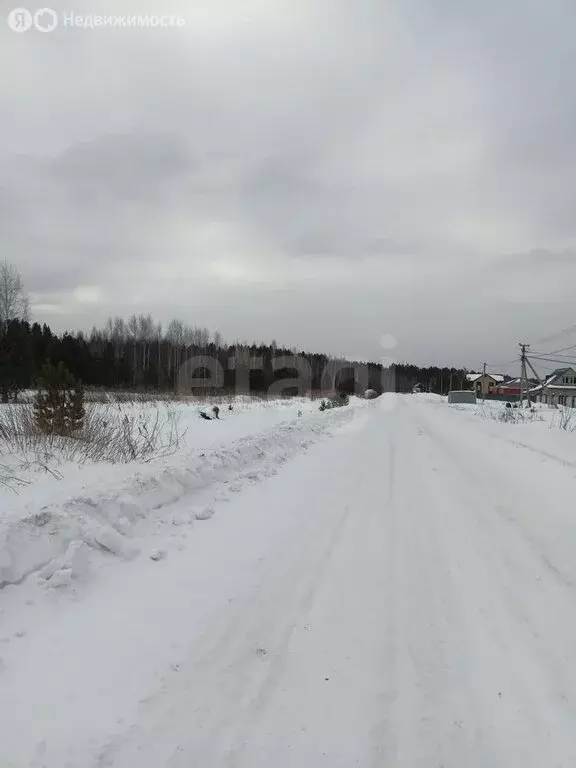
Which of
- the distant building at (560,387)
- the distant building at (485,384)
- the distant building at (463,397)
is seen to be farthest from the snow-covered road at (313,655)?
the distant building at (485,384)

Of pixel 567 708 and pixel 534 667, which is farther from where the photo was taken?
pixel 534 667

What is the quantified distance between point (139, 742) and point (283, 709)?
0.74m

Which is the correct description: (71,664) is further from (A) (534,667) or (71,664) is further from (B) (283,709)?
(A) (534,667)

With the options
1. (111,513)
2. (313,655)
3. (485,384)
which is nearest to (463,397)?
(485,384)

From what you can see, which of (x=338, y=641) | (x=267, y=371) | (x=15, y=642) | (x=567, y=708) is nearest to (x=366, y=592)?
(x=338, y=641)

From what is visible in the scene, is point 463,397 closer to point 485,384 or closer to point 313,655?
point 485,384

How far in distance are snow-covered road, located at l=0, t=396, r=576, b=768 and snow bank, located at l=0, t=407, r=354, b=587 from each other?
0.34m

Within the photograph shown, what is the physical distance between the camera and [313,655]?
2.98 metres

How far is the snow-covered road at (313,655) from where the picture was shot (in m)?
2.27

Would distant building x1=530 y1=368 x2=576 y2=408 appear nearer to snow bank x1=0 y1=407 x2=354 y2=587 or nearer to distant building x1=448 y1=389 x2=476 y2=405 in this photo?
distant building x1=448 y1=389 x2=476 y2=405

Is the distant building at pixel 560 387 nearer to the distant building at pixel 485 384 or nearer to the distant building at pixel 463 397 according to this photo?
the distant building at pixel 463 397

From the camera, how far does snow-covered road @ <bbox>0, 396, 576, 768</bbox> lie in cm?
227

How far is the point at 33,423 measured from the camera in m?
10.7

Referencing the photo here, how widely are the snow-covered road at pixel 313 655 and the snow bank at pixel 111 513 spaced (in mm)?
338
